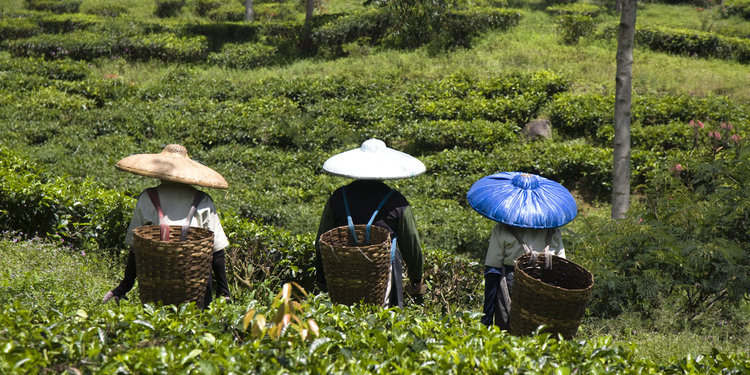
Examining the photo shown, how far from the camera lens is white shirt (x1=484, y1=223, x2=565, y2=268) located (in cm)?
373

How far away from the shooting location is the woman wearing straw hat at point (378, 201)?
3645 mm

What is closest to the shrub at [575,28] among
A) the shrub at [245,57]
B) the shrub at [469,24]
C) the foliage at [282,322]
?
the shrub at [469,24]

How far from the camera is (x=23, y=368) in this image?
6.72 ft

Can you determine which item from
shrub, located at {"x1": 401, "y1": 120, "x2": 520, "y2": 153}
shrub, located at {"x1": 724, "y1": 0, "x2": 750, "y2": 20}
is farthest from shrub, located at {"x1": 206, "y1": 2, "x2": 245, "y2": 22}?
shrub, located at {"x1": 724, "y1": 0, "x2": 750, "y2": 20}

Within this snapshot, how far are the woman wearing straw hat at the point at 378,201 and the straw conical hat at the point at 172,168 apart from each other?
2.51ft

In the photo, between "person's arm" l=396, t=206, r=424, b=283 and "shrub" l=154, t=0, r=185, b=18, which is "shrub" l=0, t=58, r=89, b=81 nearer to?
"shrub" l=154, t=0, r=185, b=18

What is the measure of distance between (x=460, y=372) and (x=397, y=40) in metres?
15.0

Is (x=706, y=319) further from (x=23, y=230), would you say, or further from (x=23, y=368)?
(x=23, y=230)

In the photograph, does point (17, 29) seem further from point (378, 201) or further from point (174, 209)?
point (378, 201)

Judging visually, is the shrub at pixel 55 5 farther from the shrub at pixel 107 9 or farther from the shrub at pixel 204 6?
Result: the shrub at pixel 204 6

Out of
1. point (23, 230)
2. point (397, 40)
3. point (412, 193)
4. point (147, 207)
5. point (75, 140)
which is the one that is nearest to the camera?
point (147, 207)

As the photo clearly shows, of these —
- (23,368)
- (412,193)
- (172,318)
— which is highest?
(23,368)

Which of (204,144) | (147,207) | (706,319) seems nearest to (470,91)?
(204,144)

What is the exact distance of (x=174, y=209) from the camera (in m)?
3.72
